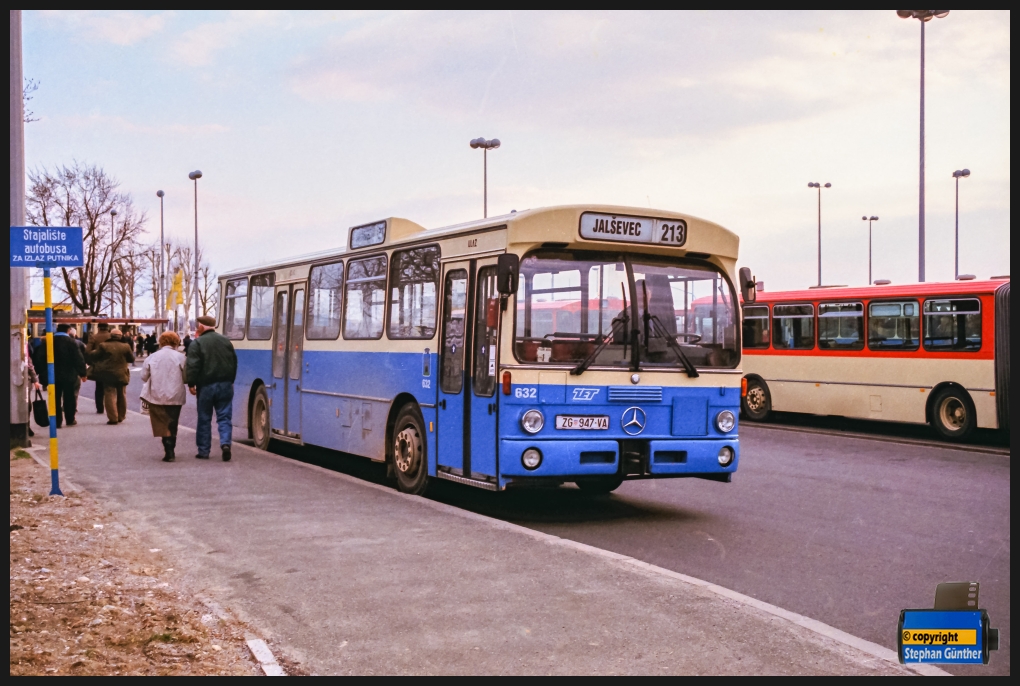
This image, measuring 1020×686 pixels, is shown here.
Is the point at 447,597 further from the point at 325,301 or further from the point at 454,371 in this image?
A: the point at 325,301

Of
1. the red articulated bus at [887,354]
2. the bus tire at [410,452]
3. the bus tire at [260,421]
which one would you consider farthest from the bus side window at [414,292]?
the red articulated bus at [887,354]

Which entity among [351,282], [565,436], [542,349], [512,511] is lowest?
[512,511]

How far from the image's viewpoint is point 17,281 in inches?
582

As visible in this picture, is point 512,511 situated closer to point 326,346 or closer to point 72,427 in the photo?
point 326,346

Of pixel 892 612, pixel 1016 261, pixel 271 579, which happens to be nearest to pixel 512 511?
pixel 271 579

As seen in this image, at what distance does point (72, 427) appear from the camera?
18.2 m

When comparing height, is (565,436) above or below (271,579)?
above

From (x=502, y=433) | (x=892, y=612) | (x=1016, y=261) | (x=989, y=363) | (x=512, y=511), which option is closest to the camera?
(x=1016, y=261)

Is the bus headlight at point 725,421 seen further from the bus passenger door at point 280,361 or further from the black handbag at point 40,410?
the black handbag at point 40,410

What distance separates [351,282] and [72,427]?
8.10m

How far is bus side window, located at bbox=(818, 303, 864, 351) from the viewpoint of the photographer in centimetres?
1939

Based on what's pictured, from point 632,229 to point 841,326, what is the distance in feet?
37.3

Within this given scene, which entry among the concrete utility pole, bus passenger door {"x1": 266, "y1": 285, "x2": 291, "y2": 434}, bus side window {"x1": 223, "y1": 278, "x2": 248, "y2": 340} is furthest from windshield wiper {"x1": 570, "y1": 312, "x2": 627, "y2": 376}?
the concrete utility pole

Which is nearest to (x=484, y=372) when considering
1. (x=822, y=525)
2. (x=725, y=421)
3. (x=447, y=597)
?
(x=725, y=421)
